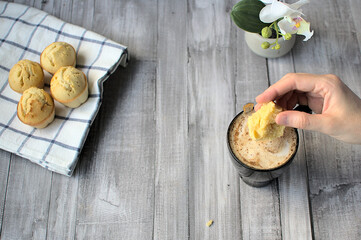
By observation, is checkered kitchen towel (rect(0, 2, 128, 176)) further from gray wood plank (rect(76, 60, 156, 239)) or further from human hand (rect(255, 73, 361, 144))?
human hand (rect(255, 73, 361, 144))

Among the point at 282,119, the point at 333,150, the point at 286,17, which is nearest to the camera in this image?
the point at 282,119

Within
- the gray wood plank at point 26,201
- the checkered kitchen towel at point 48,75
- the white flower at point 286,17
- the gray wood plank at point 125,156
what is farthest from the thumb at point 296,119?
the gray wood plank at point 26,201

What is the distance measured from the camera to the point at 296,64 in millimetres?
1053

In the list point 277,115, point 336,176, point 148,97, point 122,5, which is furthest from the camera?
point 122,5

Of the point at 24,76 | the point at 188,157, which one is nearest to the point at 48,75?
the point at 24,76

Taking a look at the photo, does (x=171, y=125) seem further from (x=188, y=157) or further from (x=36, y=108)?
(x=36, y=108)

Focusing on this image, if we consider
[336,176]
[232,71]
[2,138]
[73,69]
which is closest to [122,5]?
[73,69]

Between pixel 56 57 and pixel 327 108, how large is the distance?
70 cm

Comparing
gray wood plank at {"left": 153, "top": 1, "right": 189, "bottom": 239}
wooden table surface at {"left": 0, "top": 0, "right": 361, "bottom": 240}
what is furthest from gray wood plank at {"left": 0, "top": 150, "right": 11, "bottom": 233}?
gray wood plank at {"left": 153, "top": 1, "right": 189, "bottom": 239}

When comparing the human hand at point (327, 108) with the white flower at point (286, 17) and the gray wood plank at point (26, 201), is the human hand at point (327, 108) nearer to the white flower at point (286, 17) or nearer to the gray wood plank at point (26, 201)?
the white flower at point (286, 17)

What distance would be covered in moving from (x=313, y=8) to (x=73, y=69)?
0.74 metres

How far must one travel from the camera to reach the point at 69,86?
952mm

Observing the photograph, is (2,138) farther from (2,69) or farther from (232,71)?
(232,71)

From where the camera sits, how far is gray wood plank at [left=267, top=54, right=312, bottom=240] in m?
0.90
